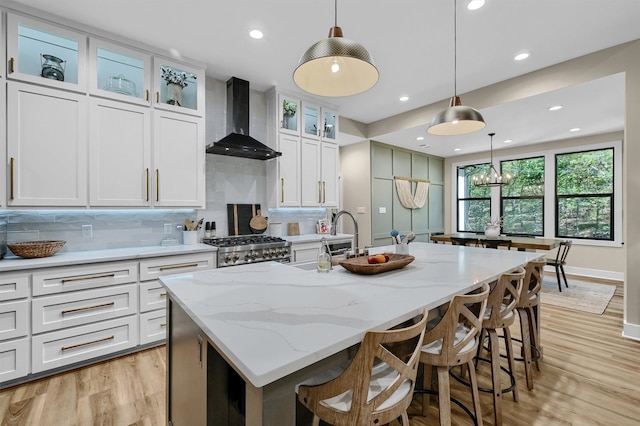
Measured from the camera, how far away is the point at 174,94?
311 centimetres

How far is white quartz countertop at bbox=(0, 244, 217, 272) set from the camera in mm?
2164

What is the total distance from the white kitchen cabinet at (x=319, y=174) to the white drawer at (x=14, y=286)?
9.37ft

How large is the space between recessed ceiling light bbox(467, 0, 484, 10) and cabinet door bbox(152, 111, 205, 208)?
275 centimetres

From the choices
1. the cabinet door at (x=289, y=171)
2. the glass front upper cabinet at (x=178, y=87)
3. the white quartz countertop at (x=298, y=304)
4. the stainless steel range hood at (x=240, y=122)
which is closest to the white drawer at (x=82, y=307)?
the white quartz countertop at (x=298, y=304)

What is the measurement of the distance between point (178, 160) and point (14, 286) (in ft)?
5.35

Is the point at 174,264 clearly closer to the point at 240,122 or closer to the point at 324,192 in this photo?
the point at 240,122

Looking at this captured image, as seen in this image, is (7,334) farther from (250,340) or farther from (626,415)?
(626,415)

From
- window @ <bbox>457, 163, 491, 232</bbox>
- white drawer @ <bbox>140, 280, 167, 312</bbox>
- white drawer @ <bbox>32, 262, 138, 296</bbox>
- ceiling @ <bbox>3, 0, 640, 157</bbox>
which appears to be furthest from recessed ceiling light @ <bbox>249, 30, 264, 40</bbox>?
Answer: window @ <bbox>457, 163, 491, 232</bbox>

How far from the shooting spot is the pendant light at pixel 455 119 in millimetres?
2291

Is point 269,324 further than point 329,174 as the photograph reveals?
No

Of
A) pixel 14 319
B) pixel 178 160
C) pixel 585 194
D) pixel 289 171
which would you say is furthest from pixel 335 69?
pixel 585 194

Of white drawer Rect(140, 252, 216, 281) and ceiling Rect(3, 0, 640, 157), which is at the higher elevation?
ceiling Rect(3, 0, 640, 157)

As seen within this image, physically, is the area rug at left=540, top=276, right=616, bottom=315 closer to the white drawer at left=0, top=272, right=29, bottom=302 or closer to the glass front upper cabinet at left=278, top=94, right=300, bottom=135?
the glass front upper cabinet at left=278, top=94, right=300, bottom=135

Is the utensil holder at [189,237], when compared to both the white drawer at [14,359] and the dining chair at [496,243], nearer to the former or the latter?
the white drawer at [14,359]
